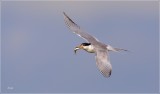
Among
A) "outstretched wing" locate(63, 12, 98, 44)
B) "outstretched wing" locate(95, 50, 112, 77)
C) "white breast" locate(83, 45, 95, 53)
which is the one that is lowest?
"outstretched wing" locate(95, 50, 112, 77)

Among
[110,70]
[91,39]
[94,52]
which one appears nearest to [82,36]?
[91,39]

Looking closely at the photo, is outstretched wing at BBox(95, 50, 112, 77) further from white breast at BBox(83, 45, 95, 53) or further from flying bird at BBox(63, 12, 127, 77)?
white breast at BBox(83, 45, 95, 53)

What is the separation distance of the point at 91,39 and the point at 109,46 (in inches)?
44.0

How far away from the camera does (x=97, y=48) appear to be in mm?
16562

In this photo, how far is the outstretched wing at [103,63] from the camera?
15.0 meters

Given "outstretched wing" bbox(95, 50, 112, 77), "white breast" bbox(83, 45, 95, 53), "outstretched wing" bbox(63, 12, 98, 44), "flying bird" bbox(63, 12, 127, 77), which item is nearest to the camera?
"outstretched wing" bbox(95, 50, 112, 77)

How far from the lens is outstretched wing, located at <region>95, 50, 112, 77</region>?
1499 centimetres

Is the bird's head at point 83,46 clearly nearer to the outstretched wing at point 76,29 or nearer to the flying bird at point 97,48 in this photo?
the flying bird at point 97,48

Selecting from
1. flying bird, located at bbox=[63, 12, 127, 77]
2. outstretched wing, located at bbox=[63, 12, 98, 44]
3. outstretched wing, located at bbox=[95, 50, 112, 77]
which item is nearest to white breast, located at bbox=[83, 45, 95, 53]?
flying bird, located at bbox=[63, 12, 127, 77]

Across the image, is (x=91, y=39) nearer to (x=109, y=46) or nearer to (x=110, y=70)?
(x=109, y=46)

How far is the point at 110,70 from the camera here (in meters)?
15.1

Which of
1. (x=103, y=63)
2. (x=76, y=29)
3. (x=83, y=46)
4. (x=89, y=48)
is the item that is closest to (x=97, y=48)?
(x=89, y=48)

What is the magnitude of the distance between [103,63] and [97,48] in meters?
Result: 1.16

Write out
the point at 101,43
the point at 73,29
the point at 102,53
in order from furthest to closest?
the point at 73,29
the point at 101,43
the point at 102,53
